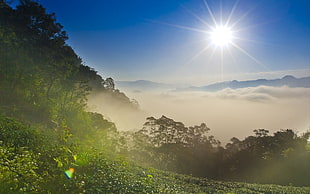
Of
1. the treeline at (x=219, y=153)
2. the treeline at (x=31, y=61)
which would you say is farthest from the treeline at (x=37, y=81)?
the treeline at (x=219, y=153)

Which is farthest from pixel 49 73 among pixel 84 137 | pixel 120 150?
pixel 120 150

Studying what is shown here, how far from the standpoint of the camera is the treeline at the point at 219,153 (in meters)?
42.2

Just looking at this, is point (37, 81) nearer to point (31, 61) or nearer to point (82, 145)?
point (31, 61)

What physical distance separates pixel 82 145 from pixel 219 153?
38164 millimetres

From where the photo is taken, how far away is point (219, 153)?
48125 mm

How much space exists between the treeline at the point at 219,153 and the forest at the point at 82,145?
205mm

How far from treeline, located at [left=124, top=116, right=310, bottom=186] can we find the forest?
0.67 feet

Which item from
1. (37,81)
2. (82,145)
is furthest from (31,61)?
(82,145)

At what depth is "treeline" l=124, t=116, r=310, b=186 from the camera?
1663 inches

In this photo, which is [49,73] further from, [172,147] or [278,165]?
[278,165]

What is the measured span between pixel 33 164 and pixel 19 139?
336cm

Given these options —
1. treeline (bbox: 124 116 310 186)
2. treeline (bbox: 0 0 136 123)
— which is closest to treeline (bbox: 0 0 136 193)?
treeline (bbox: 0 0 136 123)

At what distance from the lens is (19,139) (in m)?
10.7

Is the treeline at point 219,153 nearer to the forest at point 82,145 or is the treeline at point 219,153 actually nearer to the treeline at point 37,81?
the forest at point 82,145
